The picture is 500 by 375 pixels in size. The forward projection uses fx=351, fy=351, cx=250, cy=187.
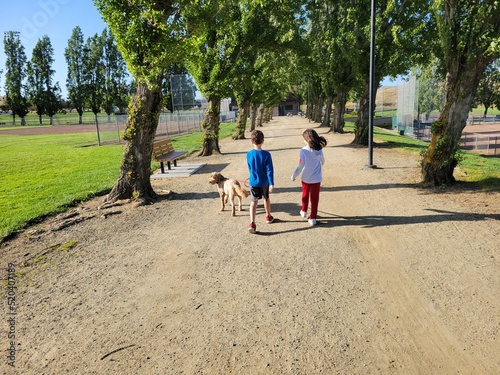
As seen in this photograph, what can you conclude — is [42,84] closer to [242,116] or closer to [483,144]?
[242,116]

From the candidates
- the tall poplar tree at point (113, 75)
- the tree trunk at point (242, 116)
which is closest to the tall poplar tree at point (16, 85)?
the tall poplar tree at point (113, 75)

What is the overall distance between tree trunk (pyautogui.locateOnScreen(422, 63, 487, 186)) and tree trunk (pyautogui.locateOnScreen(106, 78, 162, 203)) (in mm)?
6426

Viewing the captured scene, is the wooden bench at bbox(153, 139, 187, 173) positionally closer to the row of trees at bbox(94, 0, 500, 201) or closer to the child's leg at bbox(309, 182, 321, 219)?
the row of trees at bbox(94, 0, 500, 201)

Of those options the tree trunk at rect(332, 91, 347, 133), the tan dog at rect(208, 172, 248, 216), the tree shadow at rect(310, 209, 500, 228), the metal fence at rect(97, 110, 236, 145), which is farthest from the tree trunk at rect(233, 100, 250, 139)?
the tree shadow at rect(310, 209, 500, 228)

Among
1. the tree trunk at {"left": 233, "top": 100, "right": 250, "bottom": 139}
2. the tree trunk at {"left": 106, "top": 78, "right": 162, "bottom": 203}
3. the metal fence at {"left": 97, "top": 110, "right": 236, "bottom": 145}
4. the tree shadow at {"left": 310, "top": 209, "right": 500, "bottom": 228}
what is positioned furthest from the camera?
the metal fence at {"left": 97, "top": 110, "right": 236, "bottom": 145}

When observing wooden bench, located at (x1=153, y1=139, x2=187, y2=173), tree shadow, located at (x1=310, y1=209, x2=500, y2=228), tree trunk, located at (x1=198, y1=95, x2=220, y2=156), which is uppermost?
tree trunk, located at (x1=198, y1=95, x2=220, y2=156)

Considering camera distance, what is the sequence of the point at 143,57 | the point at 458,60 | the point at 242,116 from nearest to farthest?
the point at 143,57 < the point at 458,60 < the point at 242,116

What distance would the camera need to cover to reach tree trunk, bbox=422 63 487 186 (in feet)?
24.9

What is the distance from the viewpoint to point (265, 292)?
3951 mm

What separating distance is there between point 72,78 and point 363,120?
70.4m

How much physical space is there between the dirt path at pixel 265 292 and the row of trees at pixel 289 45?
5.80ft

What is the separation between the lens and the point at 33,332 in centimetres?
341

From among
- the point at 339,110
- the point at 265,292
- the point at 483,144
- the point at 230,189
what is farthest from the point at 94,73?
the point at 265,292

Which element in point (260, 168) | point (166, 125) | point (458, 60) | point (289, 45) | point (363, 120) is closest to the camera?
point (260, 168)
